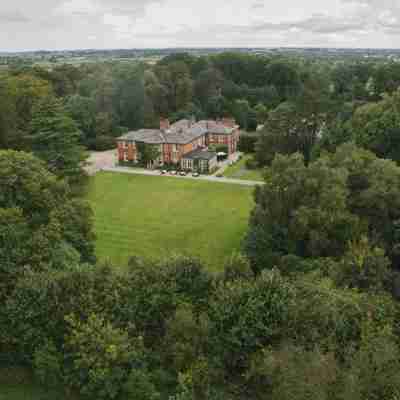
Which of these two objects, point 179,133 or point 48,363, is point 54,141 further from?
point 48,363

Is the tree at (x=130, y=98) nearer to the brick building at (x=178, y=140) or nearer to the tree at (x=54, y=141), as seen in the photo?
the brick building at (x=178, y=140)

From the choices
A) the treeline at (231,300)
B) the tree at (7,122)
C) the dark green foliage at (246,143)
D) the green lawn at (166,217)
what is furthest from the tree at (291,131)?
the tree at (7,122)

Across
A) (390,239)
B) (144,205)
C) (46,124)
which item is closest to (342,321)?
(390,239)

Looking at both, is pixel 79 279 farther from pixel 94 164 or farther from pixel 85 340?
pixel 94 164

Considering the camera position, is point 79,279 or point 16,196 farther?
point 16,196

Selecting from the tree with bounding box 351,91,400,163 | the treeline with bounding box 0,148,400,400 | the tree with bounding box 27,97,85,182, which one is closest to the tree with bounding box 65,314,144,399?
the treeline with bounding box 0,148,400,400

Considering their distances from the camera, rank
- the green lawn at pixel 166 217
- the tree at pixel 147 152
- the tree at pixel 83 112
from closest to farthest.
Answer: the green lawn at pixel 166 217 → the tree at pixel 147 152 → the tree at pixel 83 112
